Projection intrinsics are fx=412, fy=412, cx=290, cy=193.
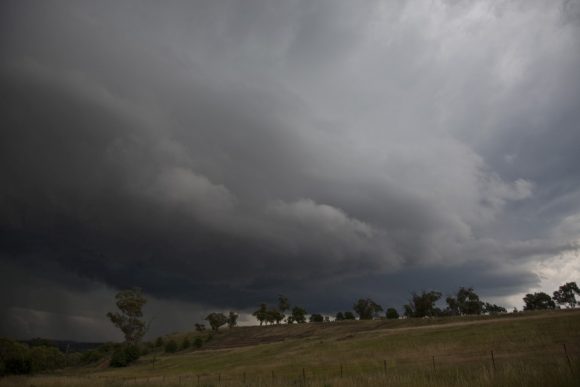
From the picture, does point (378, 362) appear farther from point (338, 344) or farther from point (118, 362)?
point (118, 362)

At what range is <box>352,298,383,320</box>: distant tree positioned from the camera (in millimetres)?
193125

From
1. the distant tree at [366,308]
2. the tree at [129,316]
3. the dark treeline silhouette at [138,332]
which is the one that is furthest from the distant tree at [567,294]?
the tree at [129,316]

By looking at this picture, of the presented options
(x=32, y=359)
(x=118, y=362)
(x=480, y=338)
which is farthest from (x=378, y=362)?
(x=118, y=362)

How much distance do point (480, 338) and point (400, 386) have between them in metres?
47.0

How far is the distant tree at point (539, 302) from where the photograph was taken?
179000 millimetres

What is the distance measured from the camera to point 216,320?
186m

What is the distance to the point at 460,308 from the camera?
171750mm

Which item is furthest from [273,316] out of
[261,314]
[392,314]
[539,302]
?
[539,302]

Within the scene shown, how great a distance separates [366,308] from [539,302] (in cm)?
7475

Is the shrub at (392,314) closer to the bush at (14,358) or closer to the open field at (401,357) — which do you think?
the open field at (401,357)

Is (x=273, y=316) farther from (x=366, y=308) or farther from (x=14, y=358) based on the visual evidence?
(x=14, y=358)

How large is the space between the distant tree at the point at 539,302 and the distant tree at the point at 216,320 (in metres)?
137

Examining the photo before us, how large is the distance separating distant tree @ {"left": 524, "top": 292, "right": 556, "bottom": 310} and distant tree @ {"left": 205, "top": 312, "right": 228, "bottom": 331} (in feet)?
450

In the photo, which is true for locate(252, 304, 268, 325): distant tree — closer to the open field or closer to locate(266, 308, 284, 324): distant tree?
locate(266, 308, 284, 324): distant tree
